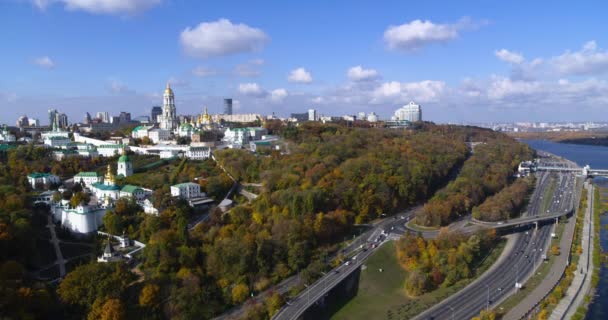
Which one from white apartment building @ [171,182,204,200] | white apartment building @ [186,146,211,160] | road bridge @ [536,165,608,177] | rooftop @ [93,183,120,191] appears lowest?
road bridge @ [536,165,608,177]

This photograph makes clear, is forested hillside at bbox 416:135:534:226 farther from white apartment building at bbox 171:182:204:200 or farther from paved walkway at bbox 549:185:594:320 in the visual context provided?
white apartment building at bbox 171:182:204:200

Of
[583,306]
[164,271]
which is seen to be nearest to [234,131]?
[164,271]

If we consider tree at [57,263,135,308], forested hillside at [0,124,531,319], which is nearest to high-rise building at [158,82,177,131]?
forested hillside at [0,124,531,319]

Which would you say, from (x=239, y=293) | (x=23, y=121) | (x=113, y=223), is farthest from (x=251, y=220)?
(x=23, y=121)

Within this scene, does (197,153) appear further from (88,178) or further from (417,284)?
(417,284)

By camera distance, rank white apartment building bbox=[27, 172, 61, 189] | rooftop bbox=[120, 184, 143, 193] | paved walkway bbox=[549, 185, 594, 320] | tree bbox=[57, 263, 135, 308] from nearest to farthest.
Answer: tree bbox=[57, 263, 135, 308] → paved walkway bbox=[549, 185, 594, 320] → rooftop bbox=[120, 184, 143, 193] → white apartment building bbox=[27, 172, 61, 189]

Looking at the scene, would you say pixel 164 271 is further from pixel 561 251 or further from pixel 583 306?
pixel 561 251

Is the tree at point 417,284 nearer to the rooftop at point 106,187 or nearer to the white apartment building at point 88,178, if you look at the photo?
the rooftop at point 106,187
